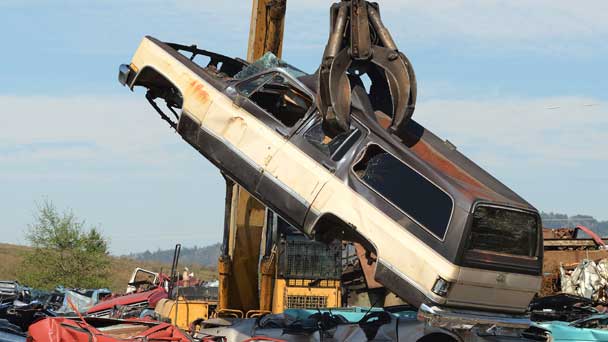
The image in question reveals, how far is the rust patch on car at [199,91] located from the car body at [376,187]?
0.01m

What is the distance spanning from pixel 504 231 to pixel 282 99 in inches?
117

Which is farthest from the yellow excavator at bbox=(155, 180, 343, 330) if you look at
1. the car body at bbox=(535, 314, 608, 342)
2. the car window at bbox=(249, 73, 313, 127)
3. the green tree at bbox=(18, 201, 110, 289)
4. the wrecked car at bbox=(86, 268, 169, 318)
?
the green tree at bbox=(18, 201, 110, 289)

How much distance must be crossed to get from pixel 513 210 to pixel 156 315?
615 cm

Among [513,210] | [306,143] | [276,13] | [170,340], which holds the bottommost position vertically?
[170,340]

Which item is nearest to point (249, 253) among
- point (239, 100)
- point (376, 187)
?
point (239, 100)

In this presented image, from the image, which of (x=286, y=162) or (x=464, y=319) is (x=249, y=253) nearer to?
(x=286, y=162)

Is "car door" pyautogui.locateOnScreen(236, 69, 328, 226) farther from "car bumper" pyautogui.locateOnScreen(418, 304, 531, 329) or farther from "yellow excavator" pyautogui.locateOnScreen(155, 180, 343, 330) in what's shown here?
"yellow excavator" pyautogui.locateOnScreen(155, 180, 343, 330)

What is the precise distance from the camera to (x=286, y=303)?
13.9 meters

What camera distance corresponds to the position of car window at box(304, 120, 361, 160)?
9484mm

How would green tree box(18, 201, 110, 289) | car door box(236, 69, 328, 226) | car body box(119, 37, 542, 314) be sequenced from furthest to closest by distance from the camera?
green tree box(18, 201, 110, 289) < car door box(236, 69, 328, 226) < car body box(119, 37, 542, 314)

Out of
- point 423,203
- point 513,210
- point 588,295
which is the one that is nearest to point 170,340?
point 423,203

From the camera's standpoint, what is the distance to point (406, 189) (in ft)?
29.6

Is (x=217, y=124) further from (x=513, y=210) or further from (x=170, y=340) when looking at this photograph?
(x=513, y=210)

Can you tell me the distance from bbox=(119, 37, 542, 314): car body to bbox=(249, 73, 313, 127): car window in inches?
0.5
